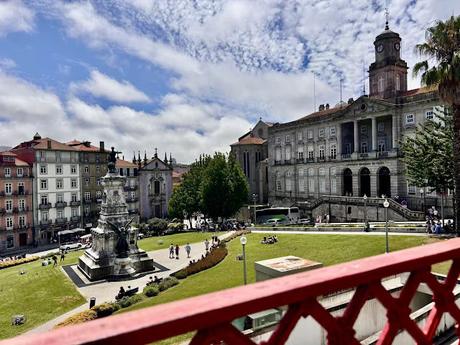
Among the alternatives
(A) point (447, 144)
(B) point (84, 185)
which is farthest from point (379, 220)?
(B) point (84, 185)

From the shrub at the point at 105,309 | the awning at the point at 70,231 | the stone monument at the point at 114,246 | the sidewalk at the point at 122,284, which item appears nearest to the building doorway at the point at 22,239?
the awning at the point at 70,231

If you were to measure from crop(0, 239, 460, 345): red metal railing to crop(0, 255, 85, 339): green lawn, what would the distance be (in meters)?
22.3

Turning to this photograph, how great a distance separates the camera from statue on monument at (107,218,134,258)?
103 ft

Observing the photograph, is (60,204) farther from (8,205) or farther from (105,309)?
(105,309)

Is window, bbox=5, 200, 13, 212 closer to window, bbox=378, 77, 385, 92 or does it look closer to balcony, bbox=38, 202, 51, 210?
balcony, bbox=38, 202, 51, 210

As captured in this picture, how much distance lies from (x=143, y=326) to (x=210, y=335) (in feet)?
1.12

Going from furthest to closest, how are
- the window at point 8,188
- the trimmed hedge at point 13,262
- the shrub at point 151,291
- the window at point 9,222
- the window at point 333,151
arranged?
the window at point 333,151 < the window at point 8,188 < the window at point 9,222 < the trimmed hedge at point 13,262 < the shrub at point 151,291

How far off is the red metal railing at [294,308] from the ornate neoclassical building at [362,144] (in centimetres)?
4375

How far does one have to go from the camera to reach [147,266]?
31.8m

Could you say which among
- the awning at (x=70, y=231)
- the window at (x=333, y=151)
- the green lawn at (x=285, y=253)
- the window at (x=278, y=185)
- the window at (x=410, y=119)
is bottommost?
Answer: the awning at (x=70, y=231)

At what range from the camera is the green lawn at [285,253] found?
22.5 metres

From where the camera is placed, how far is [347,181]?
2173 inches

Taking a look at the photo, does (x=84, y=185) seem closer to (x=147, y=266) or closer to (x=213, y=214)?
(x=213, y=214)

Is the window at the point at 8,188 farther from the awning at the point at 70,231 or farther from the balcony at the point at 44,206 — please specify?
the awning at the point at 70,231
